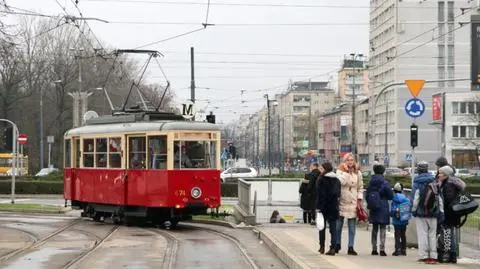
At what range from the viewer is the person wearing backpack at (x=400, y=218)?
1351 cm

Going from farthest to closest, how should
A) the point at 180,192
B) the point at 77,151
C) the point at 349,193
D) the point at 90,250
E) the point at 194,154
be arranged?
1. the point at 77,151
2. the point at 194,154
3. the point at 180,192
4. the point at 90,250
5. the point at 349,193

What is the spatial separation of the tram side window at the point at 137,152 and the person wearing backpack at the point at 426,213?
1102 cm

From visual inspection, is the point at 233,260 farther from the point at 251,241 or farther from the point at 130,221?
the point at 130,221

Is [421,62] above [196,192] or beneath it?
above

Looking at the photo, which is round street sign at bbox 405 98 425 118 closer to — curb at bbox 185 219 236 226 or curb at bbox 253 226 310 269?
curb at bbox 253 226 310 269

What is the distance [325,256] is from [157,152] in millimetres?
9529

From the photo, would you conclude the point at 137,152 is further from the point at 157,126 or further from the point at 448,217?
the point at 448,217

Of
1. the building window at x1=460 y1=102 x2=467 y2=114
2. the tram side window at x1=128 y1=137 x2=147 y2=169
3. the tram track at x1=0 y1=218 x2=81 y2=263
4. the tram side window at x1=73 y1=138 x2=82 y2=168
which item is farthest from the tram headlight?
the building window at x1=460 y1=102 x2=467 y2=114

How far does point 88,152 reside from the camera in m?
24.9

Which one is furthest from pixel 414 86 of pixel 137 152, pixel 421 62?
pixel 421 62

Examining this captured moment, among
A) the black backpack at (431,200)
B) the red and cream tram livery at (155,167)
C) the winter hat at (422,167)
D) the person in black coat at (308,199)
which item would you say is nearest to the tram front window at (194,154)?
the red and cream tram livery at (155,167)

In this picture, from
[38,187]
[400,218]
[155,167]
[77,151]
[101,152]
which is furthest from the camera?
[38,187]

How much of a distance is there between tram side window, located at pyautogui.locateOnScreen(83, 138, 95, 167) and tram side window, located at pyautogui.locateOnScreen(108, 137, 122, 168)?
1400 millimetres

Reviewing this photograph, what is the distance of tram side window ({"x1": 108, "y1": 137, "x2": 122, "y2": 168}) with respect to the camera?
22.8m
